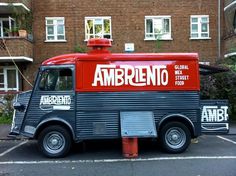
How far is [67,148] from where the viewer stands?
412 inches

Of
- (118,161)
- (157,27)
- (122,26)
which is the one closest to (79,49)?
(122,26)

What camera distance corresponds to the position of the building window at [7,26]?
2319cm

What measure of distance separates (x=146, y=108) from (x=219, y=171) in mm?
2701

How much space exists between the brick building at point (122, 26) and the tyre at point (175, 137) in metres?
14.3

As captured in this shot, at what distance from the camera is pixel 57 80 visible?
10.6 metres

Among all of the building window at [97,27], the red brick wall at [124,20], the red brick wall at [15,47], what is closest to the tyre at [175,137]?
the red brick wall at [15,47]

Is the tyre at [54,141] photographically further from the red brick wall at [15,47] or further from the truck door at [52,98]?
the red brick wall at [15,47]

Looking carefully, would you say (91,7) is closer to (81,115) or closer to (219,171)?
(81,115)

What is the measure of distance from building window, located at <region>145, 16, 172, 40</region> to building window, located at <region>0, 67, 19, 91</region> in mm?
8298

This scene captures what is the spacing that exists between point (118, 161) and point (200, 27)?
17004 mm

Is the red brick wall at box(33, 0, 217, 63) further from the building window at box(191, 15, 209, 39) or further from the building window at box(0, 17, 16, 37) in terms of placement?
the building window at box(0, 17, 16, 37)

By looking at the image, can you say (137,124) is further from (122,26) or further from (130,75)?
(122,26)

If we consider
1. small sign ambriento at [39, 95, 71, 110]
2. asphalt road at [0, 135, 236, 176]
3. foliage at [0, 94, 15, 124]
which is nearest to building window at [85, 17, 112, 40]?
foliage at [0, 94, 15, 124]

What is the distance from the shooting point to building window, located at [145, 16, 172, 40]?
25.0 meters
